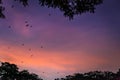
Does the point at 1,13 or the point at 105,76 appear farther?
the point at 105,76

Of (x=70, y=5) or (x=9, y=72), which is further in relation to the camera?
(x=9, y=72)

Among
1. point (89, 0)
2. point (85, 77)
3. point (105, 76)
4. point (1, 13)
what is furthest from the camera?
point (85, 77)

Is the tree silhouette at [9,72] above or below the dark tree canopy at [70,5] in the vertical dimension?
above

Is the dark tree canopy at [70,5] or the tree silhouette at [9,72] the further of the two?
the tree silhouette at [9,72]

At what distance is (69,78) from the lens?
133 metres

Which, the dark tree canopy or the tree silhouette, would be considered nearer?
the dark tree canopy

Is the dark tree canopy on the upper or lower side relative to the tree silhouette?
lower

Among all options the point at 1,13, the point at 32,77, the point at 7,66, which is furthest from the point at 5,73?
the point at 1,13

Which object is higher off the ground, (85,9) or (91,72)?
(91,72)

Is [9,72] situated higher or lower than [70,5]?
higher

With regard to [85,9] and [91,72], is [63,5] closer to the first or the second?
[85,9]

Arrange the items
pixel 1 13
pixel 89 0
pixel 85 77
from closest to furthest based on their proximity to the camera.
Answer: pixel 89 0 → pixel 1 13 → pixel 85 77

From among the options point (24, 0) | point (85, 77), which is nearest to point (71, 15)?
point (24, 0)

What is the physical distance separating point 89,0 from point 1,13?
20.7 feet
